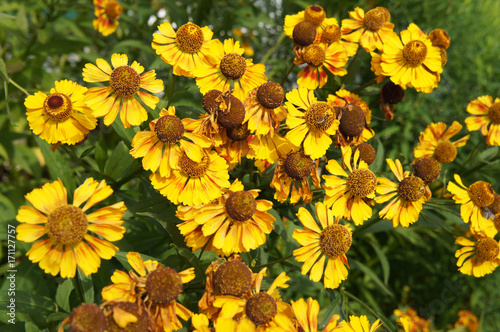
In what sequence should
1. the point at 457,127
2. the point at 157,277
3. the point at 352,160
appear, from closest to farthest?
the point at 157,277, the point at 352,160, the point at 457,127

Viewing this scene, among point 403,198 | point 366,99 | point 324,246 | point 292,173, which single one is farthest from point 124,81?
point 366,99

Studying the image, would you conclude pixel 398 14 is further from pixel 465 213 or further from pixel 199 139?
pixel 199 139

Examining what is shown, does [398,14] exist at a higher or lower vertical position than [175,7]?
lower

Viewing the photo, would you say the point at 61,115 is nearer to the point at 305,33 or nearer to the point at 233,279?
the point at 233,279

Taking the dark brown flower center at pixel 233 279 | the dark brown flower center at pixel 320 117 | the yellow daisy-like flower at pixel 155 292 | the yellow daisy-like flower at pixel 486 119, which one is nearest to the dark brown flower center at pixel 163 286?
the yellow daisy-like flower at pixel 155 292

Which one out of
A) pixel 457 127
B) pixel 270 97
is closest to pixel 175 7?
pixel 270 97

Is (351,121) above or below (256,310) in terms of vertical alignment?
above
